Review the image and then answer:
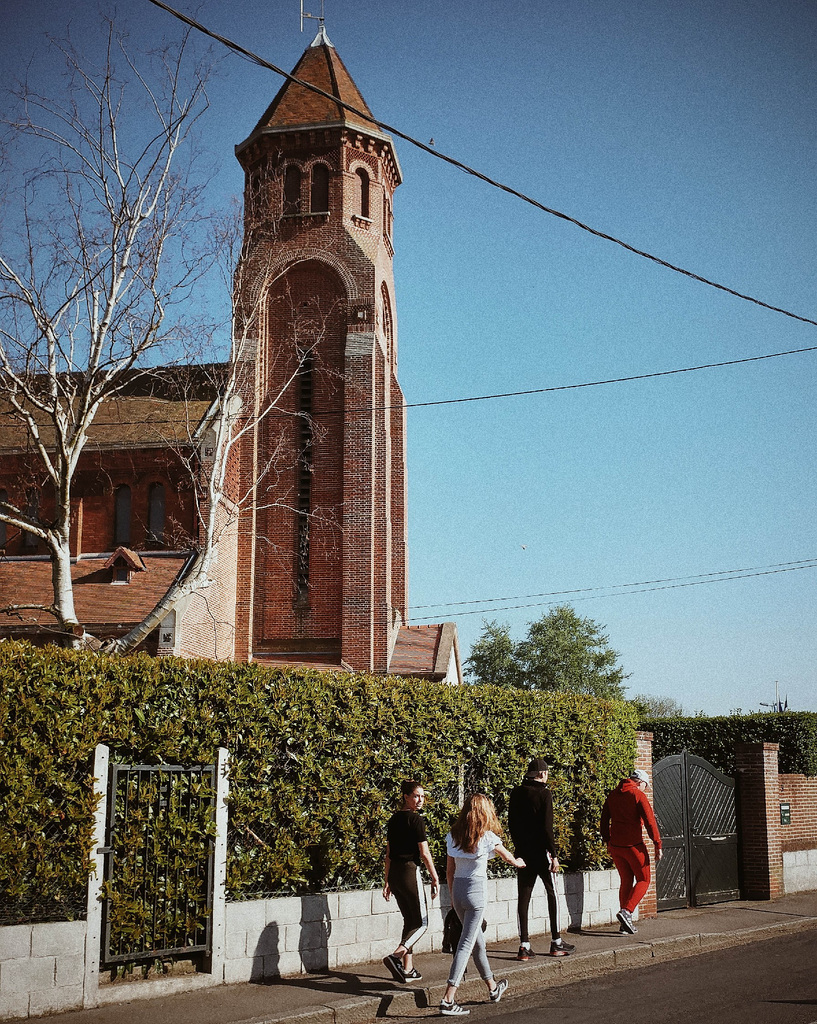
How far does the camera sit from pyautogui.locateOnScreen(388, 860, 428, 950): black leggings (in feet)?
28.8

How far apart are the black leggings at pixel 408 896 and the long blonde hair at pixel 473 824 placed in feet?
3.12

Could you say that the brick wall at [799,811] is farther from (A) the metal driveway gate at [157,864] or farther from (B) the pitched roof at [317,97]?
(B) the pitched roof at [317,97]

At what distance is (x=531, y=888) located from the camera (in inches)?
412

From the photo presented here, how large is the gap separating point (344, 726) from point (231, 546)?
1816cm

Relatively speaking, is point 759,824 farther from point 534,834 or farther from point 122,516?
point 122,516

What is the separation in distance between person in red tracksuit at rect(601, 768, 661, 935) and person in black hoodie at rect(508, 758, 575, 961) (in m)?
1.46

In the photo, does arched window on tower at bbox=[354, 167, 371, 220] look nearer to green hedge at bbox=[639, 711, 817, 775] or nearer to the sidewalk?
green hedge at bbox=[639, 711, 817, 775]

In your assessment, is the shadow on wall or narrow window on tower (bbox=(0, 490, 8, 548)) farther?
narrow window on tower (bbox=(0, 490, 8, 548))

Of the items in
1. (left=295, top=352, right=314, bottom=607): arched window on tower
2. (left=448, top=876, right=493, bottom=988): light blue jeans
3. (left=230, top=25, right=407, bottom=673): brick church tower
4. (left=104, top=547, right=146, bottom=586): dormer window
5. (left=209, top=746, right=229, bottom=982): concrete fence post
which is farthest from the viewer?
(left=295, top=352, right=314, bottom=607): arched window on tower

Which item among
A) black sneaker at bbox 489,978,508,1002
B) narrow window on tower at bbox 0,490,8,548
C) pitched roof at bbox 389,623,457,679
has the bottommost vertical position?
black sneaker at bbox 489,978,508,1002

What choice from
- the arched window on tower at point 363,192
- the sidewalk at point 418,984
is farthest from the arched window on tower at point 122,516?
the sidewalk at point 418,984

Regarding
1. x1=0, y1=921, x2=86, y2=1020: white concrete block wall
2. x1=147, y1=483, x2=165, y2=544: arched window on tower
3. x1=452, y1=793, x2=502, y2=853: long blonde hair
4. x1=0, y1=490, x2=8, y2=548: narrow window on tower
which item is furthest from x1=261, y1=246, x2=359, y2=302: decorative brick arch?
x1=0, y1=921, x2=86, y2=1020: white concrete block wall

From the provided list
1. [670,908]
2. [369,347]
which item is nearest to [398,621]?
[369,347]

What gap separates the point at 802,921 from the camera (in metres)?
13.0
